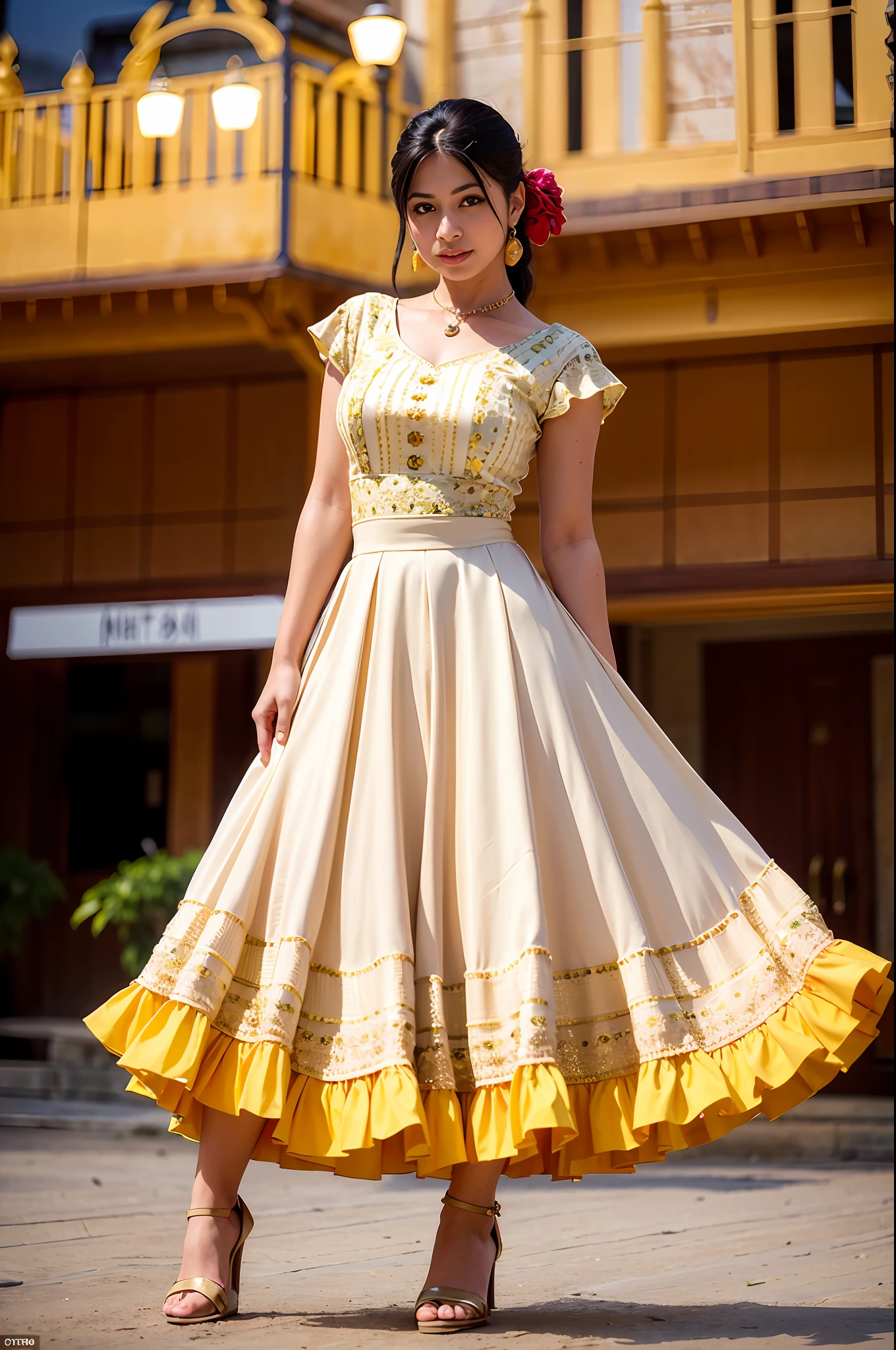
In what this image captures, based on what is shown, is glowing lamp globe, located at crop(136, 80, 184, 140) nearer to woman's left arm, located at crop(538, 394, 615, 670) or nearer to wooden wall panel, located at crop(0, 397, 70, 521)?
wooden wall panel, located at crop(0, 397, 70, 521)

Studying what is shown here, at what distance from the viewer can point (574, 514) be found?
245 cm

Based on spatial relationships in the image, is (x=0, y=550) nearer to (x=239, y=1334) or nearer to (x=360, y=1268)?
(x=360, y=1268)

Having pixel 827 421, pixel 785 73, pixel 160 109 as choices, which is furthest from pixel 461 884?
pixel 160 109

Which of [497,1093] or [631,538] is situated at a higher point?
[631,538]

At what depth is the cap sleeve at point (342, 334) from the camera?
2469mm

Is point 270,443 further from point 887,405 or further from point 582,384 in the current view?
point 582,384

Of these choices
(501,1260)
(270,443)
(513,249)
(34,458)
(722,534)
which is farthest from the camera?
(34,458)

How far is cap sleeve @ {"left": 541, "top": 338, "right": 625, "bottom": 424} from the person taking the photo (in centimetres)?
240

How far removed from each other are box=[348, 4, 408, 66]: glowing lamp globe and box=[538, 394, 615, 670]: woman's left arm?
4608 mm

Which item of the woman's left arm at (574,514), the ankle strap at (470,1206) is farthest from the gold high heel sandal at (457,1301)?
the woman's left arm at (574,514)

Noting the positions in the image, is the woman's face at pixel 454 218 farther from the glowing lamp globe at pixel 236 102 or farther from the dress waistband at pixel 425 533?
the glowing lamp globe at pixel 236 102

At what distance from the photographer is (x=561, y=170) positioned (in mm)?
6352

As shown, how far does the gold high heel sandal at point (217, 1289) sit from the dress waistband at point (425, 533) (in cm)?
100

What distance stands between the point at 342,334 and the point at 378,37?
4.52 m
